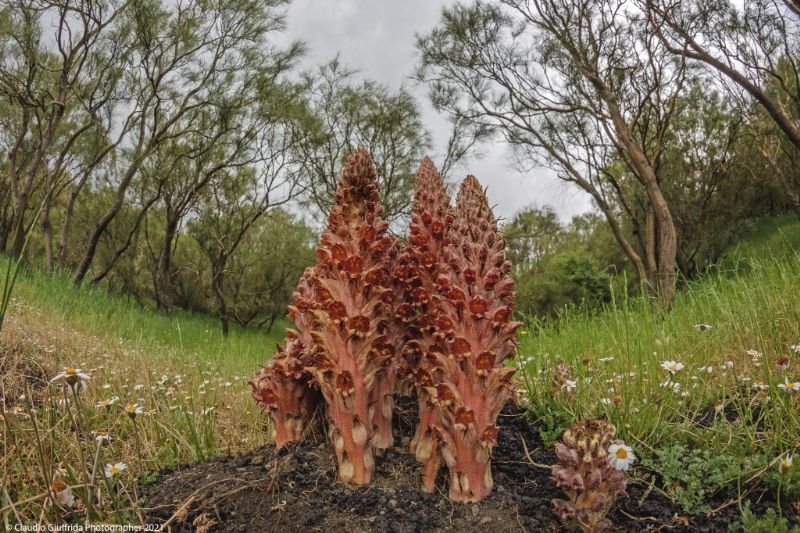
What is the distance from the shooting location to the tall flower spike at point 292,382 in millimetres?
2262

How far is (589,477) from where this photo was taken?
1838 millimetres

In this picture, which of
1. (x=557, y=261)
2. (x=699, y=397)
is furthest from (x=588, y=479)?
(x=557, y=261)

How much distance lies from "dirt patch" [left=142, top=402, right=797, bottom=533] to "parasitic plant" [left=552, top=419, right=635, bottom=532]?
0.12 metres

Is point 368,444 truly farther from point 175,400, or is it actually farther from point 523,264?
point 523,264

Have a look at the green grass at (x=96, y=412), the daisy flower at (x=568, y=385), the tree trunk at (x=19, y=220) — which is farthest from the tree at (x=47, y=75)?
the daisy flower at (x=568, y=385)

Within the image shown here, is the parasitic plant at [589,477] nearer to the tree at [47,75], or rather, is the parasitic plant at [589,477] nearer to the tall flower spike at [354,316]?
the tall flower spike at [354,316]

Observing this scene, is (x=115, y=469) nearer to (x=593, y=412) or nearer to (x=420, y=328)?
(x=420, y=328)

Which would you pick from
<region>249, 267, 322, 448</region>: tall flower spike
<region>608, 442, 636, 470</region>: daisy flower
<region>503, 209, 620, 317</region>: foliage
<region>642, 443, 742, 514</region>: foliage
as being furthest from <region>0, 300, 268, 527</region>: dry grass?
<region>503, 209, 620, 317</region>: foliage

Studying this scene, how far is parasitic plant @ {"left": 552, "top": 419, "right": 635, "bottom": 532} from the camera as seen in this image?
6.00 ft

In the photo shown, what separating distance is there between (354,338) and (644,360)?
2310 mm

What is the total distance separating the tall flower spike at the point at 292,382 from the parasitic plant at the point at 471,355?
61cm

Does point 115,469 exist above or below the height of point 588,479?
above

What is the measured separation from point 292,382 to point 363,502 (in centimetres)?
61

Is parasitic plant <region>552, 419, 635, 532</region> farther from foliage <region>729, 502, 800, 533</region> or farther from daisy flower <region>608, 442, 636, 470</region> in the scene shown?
foliage <region>729, 502, 800, 533</region>
